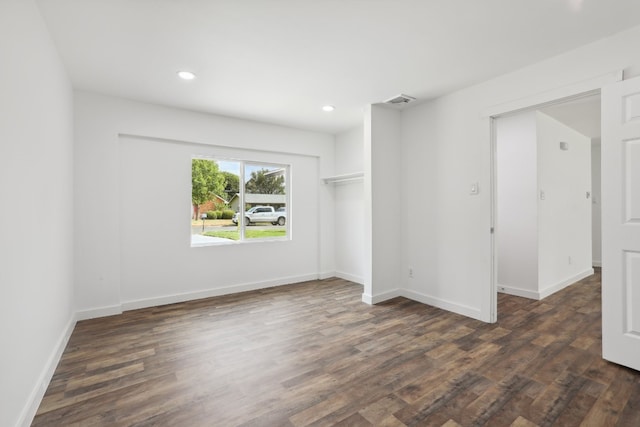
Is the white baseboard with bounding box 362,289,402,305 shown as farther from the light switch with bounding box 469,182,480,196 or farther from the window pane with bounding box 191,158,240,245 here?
the window pane with bounding box 191,158,240,245

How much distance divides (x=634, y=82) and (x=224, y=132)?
4290 millimetres

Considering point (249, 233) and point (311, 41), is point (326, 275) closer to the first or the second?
point (249, 233)

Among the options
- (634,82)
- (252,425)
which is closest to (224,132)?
(252,425)

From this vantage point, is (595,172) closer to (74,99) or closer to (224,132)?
(224,132)

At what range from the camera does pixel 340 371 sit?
7.56 feet

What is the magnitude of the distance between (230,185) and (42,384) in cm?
310

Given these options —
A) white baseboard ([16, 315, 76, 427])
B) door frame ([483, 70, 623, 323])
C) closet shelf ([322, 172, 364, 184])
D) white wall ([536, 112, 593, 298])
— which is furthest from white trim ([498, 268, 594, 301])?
white baseboard ([16, 315, 76, 427])

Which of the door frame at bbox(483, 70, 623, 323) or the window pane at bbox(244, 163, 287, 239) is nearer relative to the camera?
the door frame at bbox(483, 70, 623, 323)

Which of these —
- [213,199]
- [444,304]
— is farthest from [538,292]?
[213,199]

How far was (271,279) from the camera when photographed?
4.86 meters

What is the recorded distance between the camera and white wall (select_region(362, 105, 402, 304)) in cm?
396

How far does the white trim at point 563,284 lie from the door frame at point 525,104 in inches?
55.5

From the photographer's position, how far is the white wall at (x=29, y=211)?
5.01 feet

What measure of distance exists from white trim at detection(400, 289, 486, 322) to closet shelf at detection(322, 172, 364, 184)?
1854 millimetres
